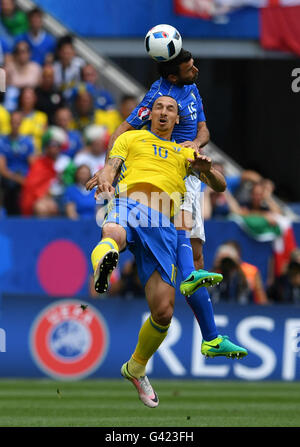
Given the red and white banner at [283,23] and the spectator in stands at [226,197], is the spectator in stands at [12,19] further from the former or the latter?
the red and white banner at [283,23]

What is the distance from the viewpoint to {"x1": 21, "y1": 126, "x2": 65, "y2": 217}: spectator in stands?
60.0 ft

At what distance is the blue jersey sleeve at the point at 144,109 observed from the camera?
11156 mm

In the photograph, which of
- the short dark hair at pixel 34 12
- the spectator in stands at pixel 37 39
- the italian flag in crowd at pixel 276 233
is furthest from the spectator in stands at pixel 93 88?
the italian flag in crowd at pixel 276 233

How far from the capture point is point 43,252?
18188 millimetres

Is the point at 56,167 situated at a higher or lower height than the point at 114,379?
higher

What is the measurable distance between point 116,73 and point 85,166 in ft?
14.5

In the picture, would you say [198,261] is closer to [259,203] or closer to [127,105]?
[259,203]

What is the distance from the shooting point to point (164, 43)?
1106 centimetres

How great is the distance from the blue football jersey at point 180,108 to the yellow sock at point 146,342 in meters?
1.79

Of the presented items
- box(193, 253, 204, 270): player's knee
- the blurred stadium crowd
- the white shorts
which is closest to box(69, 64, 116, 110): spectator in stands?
the blurred stadium crowd

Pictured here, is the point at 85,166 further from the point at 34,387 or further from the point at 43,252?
the point at 34,387

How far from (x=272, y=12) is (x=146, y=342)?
1240cm

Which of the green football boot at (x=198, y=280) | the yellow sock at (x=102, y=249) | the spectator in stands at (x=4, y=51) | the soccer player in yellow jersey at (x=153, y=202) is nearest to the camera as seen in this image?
the yellow sock at (x=102, y=249)
